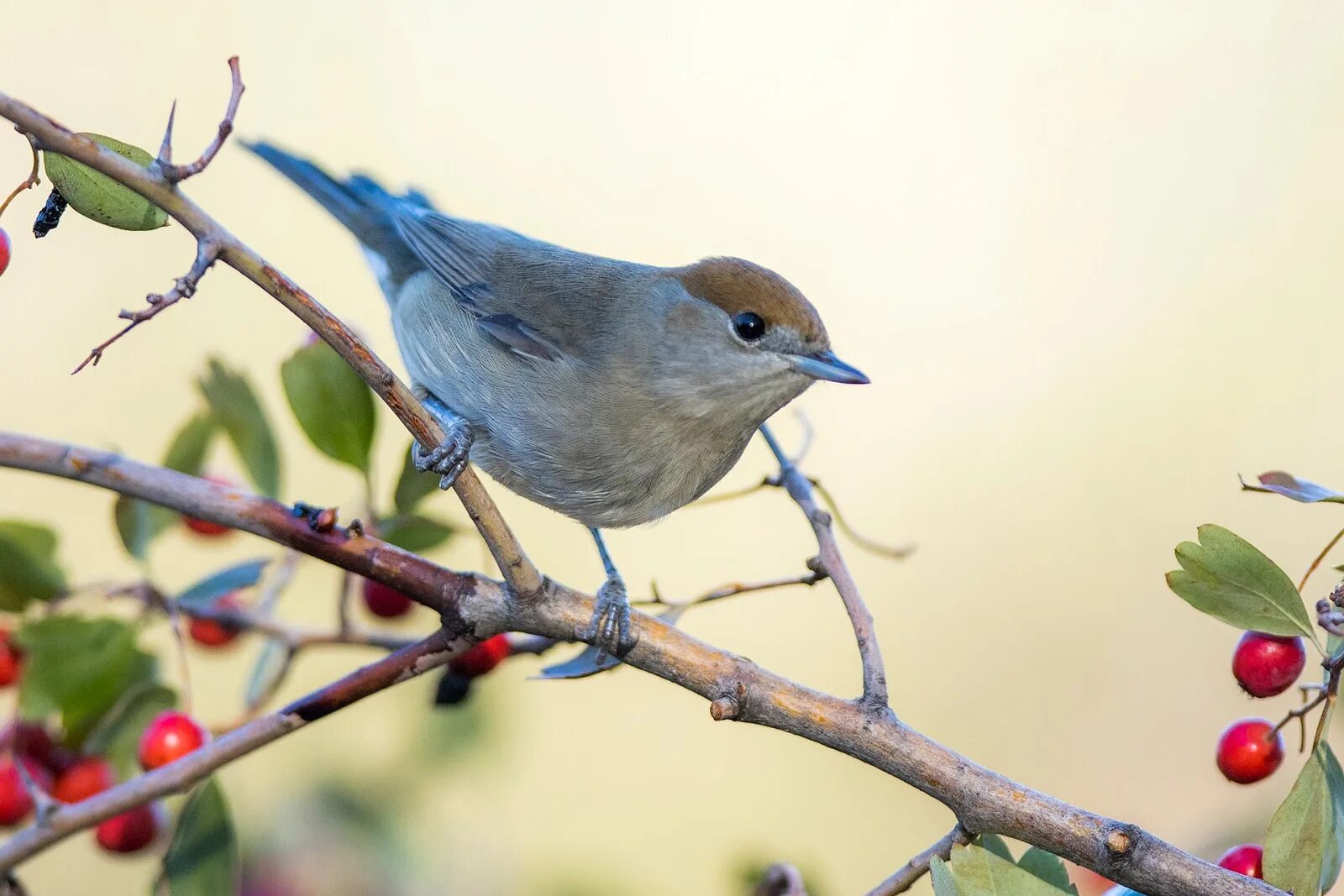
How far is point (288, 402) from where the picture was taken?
2086 mm

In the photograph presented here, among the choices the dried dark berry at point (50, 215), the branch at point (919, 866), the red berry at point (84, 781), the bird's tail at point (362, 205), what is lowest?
the red berry at point (84, 781)

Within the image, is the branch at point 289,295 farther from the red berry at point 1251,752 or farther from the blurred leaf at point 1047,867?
the red berry at point 1251,752

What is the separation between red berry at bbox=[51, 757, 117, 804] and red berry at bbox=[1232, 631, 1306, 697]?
6.10 feet

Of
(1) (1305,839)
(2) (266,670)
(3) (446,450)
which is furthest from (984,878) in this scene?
(2) (266,670)

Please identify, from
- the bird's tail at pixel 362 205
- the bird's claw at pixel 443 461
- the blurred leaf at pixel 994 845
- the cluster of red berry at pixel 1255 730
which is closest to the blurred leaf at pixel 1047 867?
the blurred leaf at pixel 994 845

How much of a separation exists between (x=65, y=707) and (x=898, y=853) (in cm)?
241

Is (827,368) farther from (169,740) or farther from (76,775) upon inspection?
(76,775)

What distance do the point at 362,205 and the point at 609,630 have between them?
2.07m

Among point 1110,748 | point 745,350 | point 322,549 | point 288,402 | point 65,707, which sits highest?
point 745,350

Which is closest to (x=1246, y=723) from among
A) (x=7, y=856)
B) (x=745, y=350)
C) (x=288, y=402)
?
(x=745, y=350)

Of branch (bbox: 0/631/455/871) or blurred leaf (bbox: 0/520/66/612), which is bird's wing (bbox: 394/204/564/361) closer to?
blurred leaf (bbox: 0/520/66/612)

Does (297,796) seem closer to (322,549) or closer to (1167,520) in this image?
(322,549)

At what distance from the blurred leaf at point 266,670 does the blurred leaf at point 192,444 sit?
353 mm

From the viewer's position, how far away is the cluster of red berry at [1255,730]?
1.86 m
